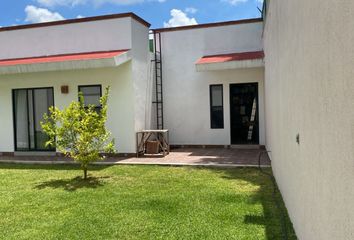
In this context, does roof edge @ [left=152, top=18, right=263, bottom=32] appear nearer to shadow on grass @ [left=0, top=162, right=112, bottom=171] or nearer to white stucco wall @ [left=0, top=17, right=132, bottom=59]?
white stucco wall @ [left=0, top=17, right=132, bottom=59]

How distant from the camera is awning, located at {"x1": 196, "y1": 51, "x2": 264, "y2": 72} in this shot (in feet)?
45.3

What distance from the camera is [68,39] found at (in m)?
14.4

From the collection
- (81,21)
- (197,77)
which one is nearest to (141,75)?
(197,77)

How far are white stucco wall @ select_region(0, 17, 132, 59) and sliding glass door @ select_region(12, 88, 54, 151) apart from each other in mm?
1617

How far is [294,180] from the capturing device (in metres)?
5.20

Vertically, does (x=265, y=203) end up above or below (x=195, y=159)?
below

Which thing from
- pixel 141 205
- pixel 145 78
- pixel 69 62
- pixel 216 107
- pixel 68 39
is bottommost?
pixel 141 205

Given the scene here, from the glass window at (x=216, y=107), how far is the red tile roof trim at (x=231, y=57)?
131cm

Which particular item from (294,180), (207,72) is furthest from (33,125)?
(294,180)

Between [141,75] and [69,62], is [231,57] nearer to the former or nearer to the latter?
[141,75]

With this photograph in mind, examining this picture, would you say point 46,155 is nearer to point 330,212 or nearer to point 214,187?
point 214,187

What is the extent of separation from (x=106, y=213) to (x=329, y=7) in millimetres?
5465

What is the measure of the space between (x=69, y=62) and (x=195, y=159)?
561 cm

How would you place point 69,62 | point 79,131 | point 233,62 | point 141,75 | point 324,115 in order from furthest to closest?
point 141,75 < point 233,62 < point 69,62 < point 79,131 < point 324,115
